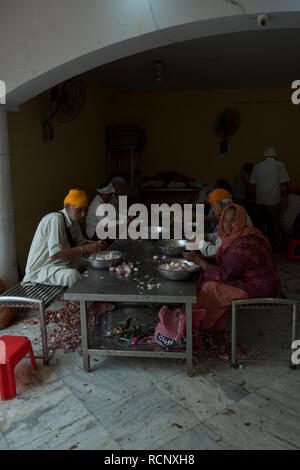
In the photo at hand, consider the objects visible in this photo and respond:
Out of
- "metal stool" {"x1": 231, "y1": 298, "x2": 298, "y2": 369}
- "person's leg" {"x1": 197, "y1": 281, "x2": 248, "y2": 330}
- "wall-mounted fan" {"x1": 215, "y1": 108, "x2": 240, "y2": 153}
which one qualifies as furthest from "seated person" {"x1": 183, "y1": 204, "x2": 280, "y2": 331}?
"wall-mounted fan" {"x1": 215, "y1": 108, "x2": 240, "y2": 153}

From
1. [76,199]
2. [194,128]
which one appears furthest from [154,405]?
[194,128]

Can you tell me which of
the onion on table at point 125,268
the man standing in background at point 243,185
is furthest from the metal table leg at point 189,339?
the man standing in background at point 243,185

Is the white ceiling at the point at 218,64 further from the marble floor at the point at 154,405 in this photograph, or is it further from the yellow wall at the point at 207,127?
the marble floor at the point at 154,405

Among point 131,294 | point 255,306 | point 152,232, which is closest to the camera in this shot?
point 131,294

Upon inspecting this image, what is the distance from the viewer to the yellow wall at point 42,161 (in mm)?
4047

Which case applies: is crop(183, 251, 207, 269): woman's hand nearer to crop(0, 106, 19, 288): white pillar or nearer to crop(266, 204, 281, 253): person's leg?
crop(0, 106, 19, 288): white pillar

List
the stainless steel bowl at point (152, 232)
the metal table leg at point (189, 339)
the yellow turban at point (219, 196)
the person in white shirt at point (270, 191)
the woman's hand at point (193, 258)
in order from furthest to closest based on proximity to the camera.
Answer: the person in white shirt at point (270, 191) → the stainless steel bowl at point (152, 232) → the yellow turban at point (219, 196) → the woman's hand at point (193, 258) → the metal table leg at point (189, 339)

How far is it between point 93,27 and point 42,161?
6.67ft

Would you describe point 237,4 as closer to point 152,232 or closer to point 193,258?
point 193,258

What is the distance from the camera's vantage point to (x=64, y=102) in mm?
4816

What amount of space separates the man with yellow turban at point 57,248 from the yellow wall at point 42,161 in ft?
2.99

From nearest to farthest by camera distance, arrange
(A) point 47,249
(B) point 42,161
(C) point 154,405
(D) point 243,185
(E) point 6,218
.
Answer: (C) point 154,405 → (A) point 47,249 → (E) point 6,218 → (B) point 42,161 → (D) point 243,185

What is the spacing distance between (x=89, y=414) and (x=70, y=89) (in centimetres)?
428

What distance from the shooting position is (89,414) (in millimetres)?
2164
